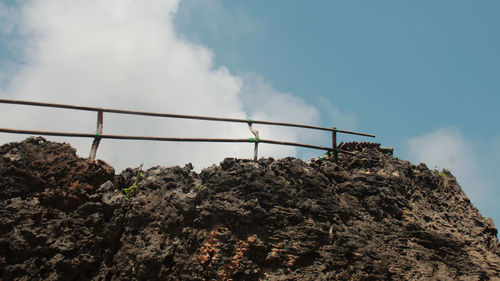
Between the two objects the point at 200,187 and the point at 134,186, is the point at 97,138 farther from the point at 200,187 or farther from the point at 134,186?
the point at 200,187

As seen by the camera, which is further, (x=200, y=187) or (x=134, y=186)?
(x=134, y=186)

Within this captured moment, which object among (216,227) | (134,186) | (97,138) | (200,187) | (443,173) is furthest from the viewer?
(443,173)

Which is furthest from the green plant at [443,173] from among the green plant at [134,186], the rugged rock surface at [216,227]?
the green plant at [134,186]

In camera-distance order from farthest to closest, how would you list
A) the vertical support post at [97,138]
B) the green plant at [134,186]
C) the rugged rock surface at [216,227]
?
the vertical support post at [97,138] → the green plant at [134,186] → the rugged rock surface at [216,227]

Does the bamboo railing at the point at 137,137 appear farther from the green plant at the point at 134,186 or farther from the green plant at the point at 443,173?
the green plant at the point at 443,173

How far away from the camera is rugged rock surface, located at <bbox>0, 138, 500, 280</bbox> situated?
5.34 metres

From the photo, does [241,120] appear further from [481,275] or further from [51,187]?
[481,275]

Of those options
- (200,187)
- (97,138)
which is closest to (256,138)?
(200,187)

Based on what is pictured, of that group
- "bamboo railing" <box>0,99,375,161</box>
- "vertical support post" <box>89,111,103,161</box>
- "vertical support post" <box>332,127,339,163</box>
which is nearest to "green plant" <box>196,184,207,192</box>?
"bamboo railing" <box>0,99,375,161</box>

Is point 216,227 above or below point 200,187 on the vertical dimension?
below

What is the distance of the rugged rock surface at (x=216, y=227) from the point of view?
534 centimetres

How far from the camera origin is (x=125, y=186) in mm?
6355

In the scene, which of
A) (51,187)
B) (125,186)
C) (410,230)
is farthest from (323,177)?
(51,187)

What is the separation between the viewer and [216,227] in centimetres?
571
